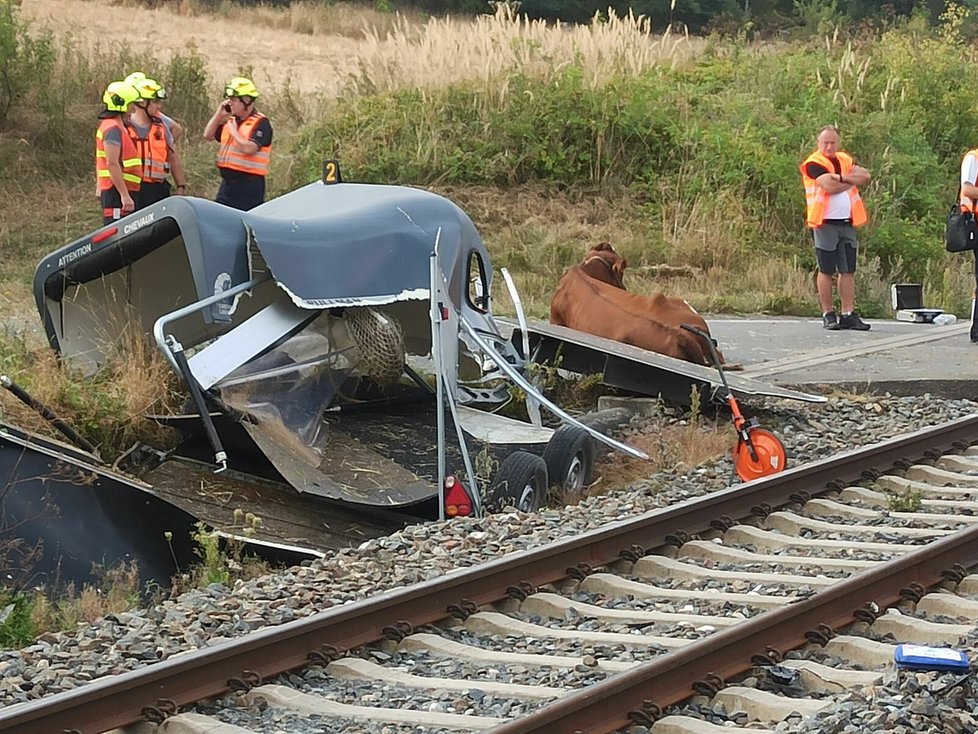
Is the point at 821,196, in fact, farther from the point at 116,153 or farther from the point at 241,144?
the point at 116,153

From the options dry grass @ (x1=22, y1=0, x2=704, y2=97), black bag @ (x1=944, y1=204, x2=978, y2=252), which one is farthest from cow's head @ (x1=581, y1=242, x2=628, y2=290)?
dry grass @ (x1=22, y1=0, x2=704, y2=97)

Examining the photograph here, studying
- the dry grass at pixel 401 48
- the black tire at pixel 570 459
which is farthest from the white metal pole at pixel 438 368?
the dry grass at pixel 401 48

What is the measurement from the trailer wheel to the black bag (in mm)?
7175

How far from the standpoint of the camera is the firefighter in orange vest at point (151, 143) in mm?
13062

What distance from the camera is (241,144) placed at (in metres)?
14.3

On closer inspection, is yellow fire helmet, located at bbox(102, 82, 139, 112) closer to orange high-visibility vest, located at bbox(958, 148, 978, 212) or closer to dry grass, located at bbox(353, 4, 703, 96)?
orange high-visibility vest, located at bbox(958, 148, 978, 212)

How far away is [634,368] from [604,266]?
2.30m

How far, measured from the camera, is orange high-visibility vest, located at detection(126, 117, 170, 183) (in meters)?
13.1

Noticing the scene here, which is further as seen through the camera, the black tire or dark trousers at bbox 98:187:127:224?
dark trousers at bbox 98:187:127:224

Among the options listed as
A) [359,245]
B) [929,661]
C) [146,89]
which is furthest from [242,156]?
[929,661]

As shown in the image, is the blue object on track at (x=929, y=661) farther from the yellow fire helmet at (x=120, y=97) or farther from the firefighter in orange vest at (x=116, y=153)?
the yellow fire helmet at (x=120, y=97)

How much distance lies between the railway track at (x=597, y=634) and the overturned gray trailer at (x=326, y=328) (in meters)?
1.78

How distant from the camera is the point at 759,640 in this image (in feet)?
18.0

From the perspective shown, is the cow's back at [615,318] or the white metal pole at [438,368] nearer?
the white metal pole at [438,368]
